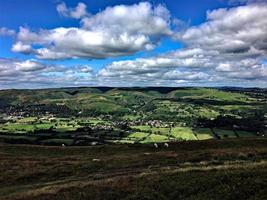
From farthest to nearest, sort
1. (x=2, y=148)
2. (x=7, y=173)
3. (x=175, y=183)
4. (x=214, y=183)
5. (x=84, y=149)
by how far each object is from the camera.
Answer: (x=2, y=148), (x=84, y=149), (x=7, y=173), (x=175, y=183), (x=214, y=183)

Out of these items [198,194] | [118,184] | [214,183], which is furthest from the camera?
[118,184]

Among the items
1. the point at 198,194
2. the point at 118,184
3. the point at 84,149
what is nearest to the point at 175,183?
the point at 198,194

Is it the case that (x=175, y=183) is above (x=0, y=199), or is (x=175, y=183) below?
above

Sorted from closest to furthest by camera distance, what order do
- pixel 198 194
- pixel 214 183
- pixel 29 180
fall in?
pixel 198 194 < pixel 214 183 < pixel 29 180

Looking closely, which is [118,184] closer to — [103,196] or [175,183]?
[103,196]

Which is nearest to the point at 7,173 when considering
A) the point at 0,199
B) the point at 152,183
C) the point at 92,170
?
the point at 92,170

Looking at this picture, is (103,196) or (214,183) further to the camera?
(103,196)

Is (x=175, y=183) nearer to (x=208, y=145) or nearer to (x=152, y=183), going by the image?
(x=152, y=183)

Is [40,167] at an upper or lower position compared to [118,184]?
lower

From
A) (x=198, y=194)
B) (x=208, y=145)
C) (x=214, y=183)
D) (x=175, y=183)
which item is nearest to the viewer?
(x=198, y=194)
